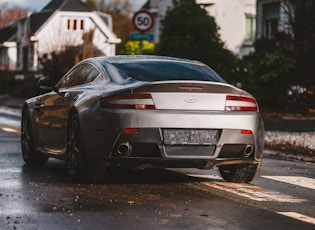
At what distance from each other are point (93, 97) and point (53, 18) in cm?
7078

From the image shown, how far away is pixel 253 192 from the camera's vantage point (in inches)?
383

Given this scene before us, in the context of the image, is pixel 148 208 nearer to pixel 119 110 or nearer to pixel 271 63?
pixel 119 110

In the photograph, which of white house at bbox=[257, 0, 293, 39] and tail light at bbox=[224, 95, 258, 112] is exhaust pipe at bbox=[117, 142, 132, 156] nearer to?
tail light at bbox=[224, 95, 258, 112]

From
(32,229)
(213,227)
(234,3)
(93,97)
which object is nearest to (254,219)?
(213,227)

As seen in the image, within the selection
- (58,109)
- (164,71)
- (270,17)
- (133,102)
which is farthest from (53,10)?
(133,102)

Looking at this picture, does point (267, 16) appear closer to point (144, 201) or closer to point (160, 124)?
point (160, 124)

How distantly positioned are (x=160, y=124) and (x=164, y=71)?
1.09 metres

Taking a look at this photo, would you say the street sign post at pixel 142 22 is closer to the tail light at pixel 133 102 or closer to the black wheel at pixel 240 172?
the black wheel at pixel 240 172

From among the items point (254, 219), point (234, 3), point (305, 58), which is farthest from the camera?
point (234, 3)

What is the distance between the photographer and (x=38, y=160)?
12336mm

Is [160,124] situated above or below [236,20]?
above

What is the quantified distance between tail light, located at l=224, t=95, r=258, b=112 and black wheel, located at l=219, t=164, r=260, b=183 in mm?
719

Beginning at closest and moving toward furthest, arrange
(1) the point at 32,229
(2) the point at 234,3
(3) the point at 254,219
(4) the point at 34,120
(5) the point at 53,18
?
(1) the point at 32,229
(3) the point at 254,219
(4) the point at 34,120
(2) the point at 234,3
(5) the point at 53,18

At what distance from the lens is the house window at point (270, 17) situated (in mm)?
38250
